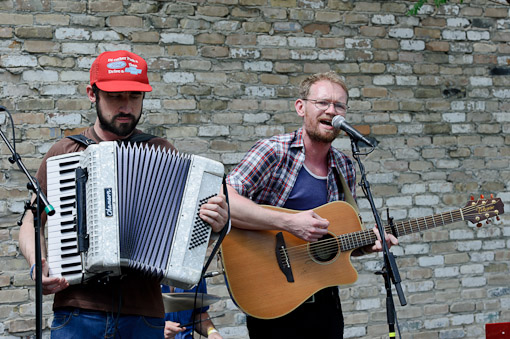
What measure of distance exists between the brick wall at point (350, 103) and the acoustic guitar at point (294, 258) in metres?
1.47

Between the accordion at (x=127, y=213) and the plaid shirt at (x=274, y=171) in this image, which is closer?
the accordion at (x=127, y=213)

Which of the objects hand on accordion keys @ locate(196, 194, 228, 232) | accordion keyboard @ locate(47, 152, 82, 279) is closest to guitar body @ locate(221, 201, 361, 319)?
hand on accordion keys @ locate(196, 194, 228, 232)

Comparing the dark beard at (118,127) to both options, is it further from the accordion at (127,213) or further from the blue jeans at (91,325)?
the blue jeans at (91,325)

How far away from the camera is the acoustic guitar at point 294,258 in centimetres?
327

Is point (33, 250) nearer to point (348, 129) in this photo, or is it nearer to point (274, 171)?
point (274, 171)

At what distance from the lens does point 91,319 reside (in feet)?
8.13

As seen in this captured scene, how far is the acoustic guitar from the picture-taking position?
10.7 feet

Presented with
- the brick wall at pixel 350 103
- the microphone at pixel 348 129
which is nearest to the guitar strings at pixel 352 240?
the microphone at pixel 348 129

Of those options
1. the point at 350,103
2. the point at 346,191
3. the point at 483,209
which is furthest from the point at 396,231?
the point at 350,103

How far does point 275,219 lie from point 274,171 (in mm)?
246

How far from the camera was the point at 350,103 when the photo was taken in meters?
5.18

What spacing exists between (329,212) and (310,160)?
29 centimetres

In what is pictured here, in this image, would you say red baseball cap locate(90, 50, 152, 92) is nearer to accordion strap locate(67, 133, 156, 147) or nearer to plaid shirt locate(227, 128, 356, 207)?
accordion strap locate(67, 133, 156, 147)

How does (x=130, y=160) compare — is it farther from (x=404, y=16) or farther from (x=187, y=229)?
(x=404, y=16)
